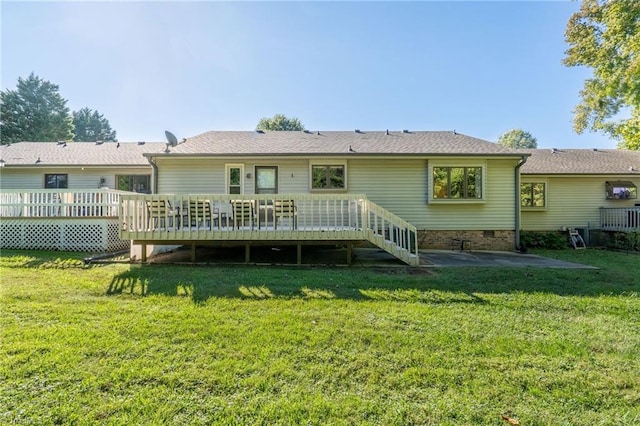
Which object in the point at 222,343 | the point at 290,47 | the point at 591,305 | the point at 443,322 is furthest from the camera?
Answer: the point at 290,47

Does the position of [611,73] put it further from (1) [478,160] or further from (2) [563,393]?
(2) [563,393]

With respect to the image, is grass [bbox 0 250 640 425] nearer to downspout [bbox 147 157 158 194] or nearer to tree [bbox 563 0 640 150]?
downspout [bbox 147 157 158 194]

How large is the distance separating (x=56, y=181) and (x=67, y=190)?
713 cm

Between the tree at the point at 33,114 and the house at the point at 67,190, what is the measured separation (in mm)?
21479

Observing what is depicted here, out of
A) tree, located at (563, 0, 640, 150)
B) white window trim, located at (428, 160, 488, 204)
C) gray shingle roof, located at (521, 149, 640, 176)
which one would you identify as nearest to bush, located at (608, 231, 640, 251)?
gray shingle roof, located at (521, 149, 640, 176)

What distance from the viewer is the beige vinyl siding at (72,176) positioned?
43.7 ft

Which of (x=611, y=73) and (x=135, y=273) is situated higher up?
(x=611, y=73)

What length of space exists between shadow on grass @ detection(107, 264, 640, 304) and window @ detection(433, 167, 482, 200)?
13.1 feet

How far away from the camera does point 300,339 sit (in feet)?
10.4

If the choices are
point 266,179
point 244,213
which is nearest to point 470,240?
point 266,179

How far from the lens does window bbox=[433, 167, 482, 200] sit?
33.9 ft

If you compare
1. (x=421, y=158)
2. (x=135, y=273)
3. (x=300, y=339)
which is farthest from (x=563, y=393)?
(x=421, y=158)

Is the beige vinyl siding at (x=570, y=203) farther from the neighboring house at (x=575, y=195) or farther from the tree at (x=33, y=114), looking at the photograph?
the tree at (x=33, y=114)

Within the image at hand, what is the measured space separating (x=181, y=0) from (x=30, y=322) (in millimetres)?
10382
